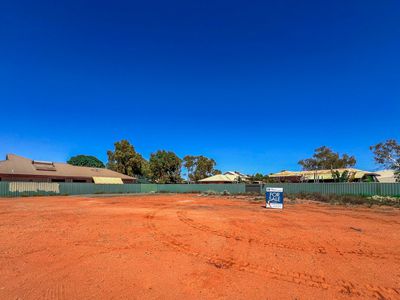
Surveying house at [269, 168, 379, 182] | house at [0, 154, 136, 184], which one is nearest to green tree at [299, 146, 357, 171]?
house at [269, 168, 379, 182]

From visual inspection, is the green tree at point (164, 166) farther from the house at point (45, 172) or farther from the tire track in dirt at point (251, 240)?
the tire track in dirt at point (251, 240)

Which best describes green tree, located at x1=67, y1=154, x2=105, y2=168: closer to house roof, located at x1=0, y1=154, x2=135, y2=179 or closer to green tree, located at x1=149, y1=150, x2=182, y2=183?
green tree, located at x1=149, y1=150, x2=182, y2=183

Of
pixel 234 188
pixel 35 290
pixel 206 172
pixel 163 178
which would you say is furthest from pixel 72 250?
pixel 206 172

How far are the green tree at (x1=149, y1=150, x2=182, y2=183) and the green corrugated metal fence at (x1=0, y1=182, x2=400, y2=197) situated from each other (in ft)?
50.4

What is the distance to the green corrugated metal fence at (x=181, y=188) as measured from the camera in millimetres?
27203

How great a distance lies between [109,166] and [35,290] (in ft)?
202

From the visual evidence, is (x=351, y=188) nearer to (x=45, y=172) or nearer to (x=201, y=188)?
(x=201, y=188)

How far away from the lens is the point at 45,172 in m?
40.1

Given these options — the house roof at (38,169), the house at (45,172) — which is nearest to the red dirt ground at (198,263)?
the house at (45,172)

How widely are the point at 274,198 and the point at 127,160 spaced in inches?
1864

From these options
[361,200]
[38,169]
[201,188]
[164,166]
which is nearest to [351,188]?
[361,200]

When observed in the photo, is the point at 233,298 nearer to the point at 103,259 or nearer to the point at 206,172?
the point at 103,259

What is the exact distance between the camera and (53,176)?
40469 millimetres

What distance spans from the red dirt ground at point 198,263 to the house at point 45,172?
31175mm
